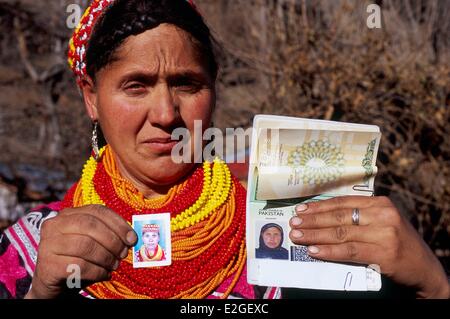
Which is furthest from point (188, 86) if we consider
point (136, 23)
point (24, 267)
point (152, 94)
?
point (24, 267)

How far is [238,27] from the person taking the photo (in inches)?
244

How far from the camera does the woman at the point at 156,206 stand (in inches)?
62.2

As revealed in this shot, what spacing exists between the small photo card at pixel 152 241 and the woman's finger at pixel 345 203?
44cm

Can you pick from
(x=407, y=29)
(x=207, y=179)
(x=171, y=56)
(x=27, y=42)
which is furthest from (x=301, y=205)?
(x=27, y=42)

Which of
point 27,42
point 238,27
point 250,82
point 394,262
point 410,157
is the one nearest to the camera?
point 394,262

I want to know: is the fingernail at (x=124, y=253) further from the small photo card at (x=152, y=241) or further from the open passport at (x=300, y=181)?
the open passport at (x=300, y=181)

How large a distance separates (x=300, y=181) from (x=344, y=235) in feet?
0.66

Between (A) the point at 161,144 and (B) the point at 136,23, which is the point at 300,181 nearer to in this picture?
(A) the point at 161,144

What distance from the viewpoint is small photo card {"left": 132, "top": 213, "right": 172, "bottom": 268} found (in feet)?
5.71

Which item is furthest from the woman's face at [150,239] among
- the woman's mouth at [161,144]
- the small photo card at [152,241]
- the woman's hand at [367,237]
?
the woman's hand at [367,237]

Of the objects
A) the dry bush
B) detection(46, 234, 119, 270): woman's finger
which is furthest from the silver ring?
the dry bush

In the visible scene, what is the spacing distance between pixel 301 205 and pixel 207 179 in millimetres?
424
